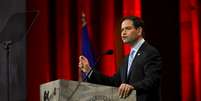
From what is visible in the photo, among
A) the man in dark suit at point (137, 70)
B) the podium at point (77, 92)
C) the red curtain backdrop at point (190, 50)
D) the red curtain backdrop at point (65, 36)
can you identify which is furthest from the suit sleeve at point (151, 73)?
the red curtain backdrop at point (65, 36)

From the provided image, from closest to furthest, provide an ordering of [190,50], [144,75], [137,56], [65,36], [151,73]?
[151,73]
[144,75]
[137,56]
[190,50]
[65,36]

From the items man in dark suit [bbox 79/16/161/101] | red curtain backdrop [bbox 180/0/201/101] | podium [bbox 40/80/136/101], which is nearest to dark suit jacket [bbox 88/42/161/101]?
man in dark suit [bbox 79/16/161/101]

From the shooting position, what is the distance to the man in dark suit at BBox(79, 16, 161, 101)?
138 inches

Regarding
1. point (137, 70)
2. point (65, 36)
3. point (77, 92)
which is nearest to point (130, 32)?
point (137, 70)

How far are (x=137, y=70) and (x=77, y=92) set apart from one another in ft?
2.07

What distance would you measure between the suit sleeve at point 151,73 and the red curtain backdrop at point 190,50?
60.0 inches

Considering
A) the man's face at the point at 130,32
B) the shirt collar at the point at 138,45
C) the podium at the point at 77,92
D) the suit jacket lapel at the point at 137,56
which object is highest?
the man's face at the point at 130,32

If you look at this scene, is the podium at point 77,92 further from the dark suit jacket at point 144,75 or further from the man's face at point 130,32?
the man's face at point 130,32

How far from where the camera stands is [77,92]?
3225 millimetres

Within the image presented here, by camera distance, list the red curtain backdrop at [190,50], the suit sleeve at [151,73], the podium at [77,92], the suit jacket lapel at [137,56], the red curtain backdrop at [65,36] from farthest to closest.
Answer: the red curtain backdrop at [65,36] < the red curtain backdrop at [190,50] < the suit jacket lapel at [137,56] < the suit sleeve at [151,73] < the podium at [77,92]

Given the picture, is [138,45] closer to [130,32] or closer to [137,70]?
[130,32]

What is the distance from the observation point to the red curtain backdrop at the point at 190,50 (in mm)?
5152

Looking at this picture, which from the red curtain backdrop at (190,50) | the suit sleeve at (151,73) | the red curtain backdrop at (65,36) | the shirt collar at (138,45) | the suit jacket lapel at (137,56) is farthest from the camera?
the red curtain backdrop at (65,36)
